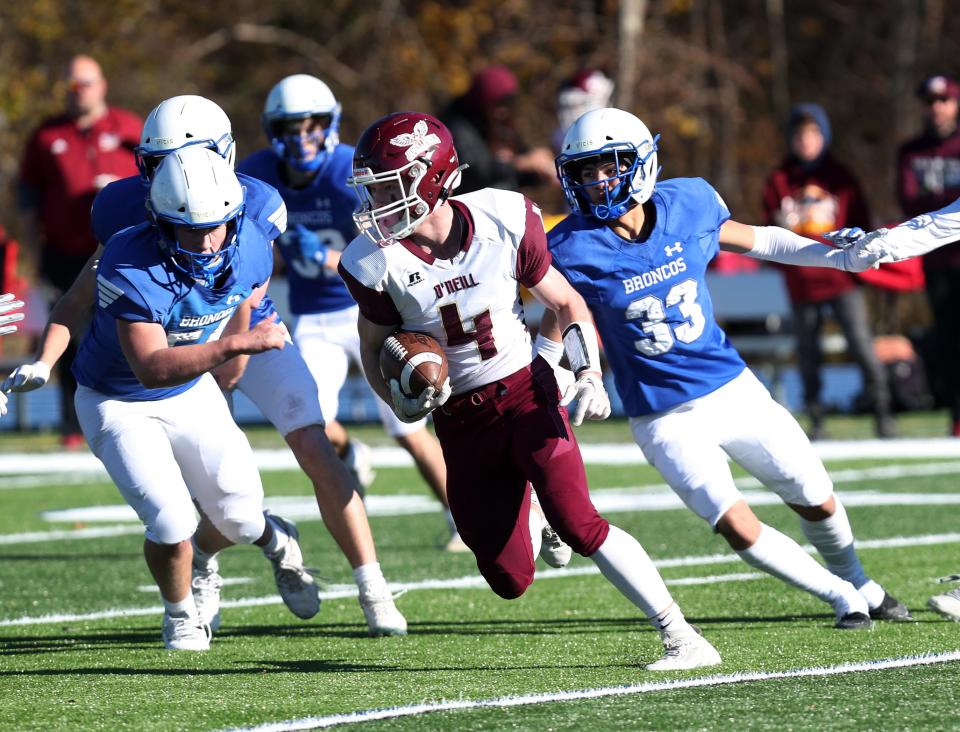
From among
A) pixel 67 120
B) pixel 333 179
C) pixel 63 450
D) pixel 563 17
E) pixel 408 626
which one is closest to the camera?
pixel 408 626

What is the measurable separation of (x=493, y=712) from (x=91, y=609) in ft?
7.53

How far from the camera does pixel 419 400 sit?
170 inches

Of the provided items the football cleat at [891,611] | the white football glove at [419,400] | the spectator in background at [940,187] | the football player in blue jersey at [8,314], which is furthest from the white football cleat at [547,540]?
the spectator in background at [940,187]

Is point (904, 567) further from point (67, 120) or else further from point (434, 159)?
point (67, 120)

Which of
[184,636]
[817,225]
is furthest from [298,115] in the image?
[817,225]

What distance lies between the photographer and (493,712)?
3875mm

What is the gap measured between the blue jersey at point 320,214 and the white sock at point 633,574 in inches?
93.7

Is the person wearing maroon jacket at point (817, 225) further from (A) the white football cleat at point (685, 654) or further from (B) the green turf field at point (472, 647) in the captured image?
(A) the white football cleat at point (685, 654)

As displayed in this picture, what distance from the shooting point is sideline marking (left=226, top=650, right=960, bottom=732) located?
382 cm

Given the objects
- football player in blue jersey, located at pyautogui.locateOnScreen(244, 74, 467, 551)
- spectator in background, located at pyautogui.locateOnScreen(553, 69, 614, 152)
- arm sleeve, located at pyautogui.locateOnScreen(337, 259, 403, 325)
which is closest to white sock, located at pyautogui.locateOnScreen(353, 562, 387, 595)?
arm sleeve, located at pyautogui.locateOnScreen(337, 259, 403, 325)

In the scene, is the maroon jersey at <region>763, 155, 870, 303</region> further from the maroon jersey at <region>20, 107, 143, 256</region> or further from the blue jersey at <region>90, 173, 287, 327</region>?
the blue jersey at <region>90, 173, 287, 327</region>

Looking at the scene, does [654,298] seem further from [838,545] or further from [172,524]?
[172,524]

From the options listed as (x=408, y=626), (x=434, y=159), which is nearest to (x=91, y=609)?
(x=408, y=626)

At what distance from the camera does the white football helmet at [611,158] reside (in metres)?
4.84
